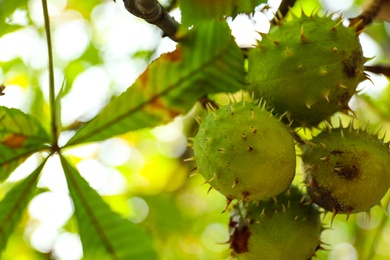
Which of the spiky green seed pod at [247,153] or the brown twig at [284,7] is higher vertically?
the brown twig at [284,7]

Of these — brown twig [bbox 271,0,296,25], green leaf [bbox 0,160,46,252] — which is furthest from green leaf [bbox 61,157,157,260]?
brown twig [bbox 271,0,296,25]

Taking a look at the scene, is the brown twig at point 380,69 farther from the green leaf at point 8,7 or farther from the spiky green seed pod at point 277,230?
the green leaf at point 8,7

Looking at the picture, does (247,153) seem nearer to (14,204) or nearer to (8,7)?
(14,204)

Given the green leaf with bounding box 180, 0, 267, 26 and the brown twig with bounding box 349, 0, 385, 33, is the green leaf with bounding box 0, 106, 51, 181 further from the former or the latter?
the brown twig with bounding box 349, 0, 385, 33

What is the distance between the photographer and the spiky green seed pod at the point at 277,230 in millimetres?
1419

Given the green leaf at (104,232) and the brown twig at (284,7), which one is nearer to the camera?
the green leaf at (104,232)

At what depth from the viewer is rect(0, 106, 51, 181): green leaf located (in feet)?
4.27

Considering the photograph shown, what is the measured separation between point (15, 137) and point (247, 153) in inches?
19.6

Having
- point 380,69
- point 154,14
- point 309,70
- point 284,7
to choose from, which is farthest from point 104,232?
point 380,69

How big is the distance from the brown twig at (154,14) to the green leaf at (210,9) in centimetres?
3

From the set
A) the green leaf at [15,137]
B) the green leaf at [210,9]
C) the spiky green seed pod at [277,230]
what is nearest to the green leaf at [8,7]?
the green leaf at [15,137]

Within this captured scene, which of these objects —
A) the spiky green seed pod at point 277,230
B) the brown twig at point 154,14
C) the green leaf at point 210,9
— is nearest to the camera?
the brown twig at point 154,14

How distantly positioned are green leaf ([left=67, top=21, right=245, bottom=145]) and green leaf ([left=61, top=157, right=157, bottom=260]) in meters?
0.15

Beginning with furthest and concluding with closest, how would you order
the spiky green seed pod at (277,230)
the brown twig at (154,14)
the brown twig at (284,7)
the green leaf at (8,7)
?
the green leaf at (8,7) → the brown twig at (284,7) → the spiky green seed pod at (277,230) → the brown twig at (154,14)
